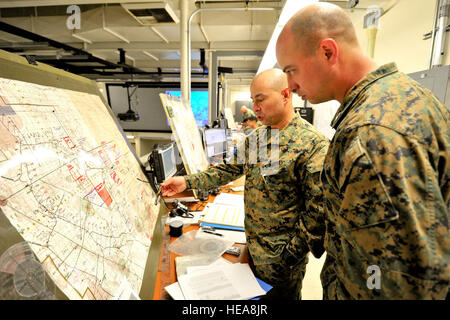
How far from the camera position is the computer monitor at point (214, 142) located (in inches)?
106

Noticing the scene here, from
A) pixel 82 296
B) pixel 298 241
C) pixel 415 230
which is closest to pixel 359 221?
pixel 415 230

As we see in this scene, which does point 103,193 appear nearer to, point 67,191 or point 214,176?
point 67,191

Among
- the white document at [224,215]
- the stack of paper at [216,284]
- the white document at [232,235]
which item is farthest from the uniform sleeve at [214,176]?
the stack of paper at [216,284]

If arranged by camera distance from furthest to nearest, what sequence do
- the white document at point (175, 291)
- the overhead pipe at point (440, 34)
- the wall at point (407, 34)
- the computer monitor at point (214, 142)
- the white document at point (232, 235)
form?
the computer monitor at point (214, 142) → the wall at point (407, 34) → the overhead pipe at point (440, 34) → the white document at point (232, 235) → the white document at point (175, 291)

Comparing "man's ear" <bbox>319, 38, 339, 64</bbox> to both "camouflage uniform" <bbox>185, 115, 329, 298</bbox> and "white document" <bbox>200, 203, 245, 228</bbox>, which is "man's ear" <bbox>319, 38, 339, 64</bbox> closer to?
"camouflage uniform" <bbox>185, 115, 329, 298</bbox>

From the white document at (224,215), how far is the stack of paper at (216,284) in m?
0.41

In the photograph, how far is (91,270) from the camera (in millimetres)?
563

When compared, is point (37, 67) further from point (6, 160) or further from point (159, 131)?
point (159, 131)

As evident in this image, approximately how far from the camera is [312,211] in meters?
1.07

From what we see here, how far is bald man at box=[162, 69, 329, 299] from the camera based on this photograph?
1072 millimetres

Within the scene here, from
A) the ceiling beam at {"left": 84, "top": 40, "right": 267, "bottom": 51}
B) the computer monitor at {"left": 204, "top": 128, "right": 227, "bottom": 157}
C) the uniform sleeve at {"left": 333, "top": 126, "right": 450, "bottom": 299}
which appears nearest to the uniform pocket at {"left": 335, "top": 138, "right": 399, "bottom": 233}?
the uniform sleeve at {"left": 333, "top": 126, "right": 450, "bottom": 299}

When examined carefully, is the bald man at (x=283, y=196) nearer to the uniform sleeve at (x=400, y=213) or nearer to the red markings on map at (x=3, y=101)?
the uniform sleeve at (x=400, y=213)

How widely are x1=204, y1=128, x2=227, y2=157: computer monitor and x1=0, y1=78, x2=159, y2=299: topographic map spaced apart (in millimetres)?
1775

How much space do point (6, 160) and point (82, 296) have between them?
340 millimetres
